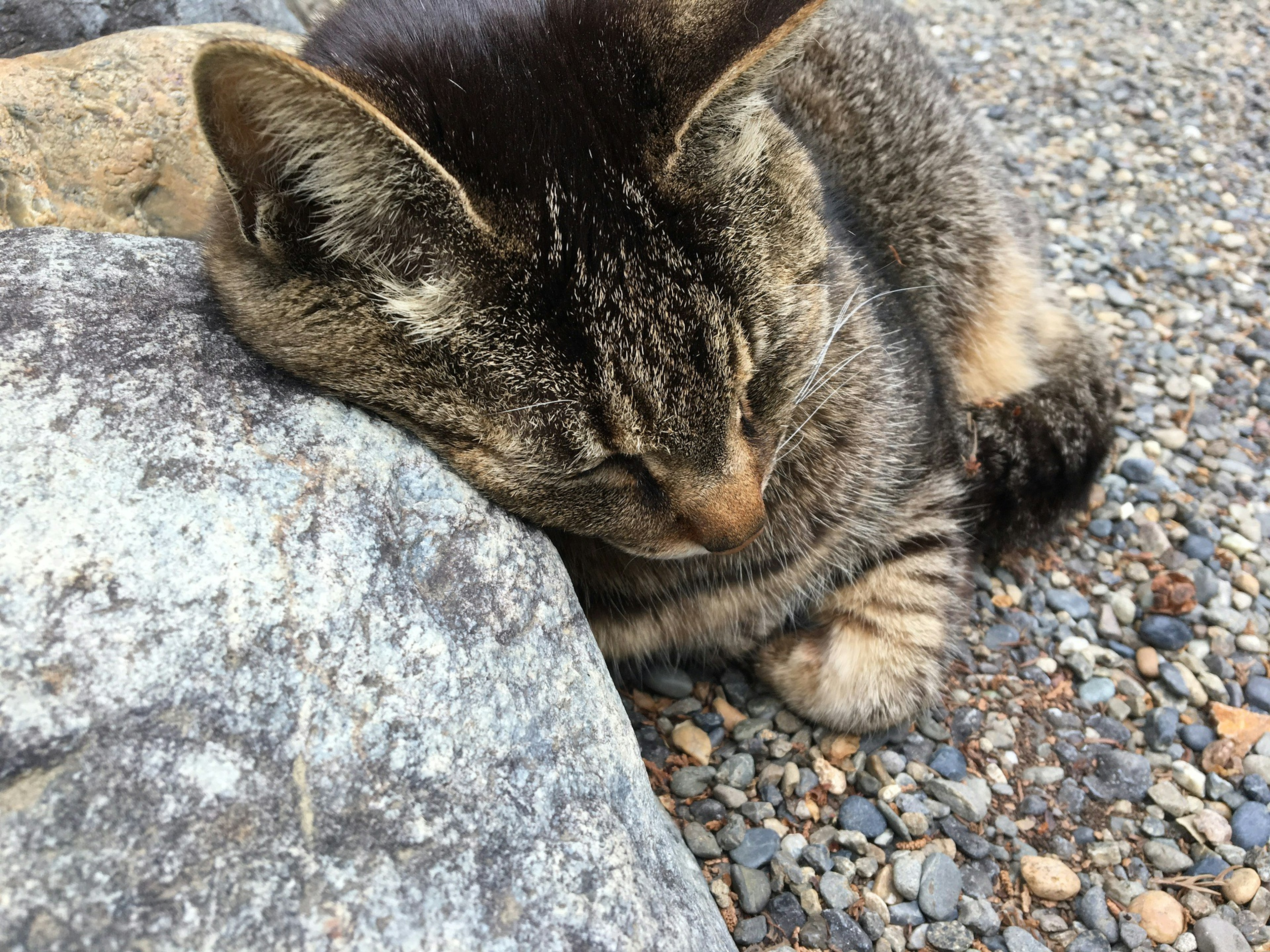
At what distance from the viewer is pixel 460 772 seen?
1.37 meters

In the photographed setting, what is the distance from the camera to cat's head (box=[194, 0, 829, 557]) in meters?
1.51

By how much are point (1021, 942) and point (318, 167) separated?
1.94 meters

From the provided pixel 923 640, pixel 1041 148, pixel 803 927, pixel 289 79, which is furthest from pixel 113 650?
pixel 1041 148

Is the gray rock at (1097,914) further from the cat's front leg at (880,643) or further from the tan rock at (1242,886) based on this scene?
the cat's front leg at (880,643)

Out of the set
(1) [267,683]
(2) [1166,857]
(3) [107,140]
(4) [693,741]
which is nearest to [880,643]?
(4) [693,741]

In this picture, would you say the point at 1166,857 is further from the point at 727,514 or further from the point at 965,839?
the point at 727,514

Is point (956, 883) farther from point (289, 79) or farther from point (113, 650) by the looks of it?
point (289, 79)

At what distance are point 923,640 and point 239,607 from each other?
169 centimetres

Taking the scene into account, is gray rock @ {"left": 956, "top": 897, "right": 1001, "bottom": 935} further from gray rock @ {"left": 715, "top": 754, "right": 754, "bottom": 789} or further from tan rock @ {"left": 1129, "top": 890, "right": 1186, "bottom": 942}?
gray rock @ {"left": 715, "top": 754, "right": 754, "bottom": 789}

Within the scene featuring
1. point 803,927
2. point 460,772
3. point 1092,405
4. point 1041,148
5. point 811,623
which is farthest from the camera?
point 1041,148

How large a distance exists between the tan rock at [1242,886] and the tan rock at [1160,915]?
0.11 m

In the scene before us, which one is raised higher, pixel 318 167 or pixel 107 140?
pixel 318 167

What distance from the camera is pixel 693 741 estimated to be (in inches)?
91.7

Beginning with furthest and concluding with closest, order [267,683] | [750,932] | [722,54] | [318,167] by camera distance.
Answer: [750,932]
[722,54]
[318,167]
[267,683]
